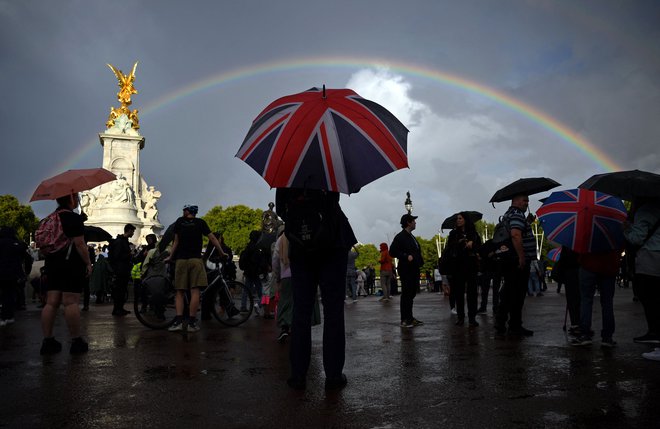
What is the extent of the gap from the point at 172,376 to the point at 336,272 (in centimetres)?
190

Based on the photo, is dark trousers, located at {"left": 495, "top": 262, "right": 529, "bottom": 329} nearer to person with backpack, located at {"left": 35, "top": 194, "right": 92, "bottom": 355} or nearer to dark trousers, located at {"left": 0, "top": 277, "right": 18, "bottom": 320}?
person with backpack, located at {"left": 35, "top": 194, "right": 92, "bottom": 355}

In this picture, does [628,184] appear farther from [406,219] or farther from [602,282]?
[406,219]

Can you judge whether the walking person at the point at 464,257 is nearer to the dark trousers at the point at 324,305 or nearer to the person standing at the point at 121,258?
the dark trousers at the point at 324,305

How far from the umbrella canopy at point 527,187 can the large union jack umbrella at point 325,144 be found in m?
3.92

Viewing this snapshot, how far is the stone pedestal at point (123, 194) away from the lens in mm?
47531

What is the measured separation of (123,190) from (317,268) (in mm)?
47606

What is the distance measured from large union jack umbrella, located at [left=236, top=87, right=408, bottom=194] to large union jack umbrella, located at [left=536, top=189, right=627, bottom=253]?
10.1 feet

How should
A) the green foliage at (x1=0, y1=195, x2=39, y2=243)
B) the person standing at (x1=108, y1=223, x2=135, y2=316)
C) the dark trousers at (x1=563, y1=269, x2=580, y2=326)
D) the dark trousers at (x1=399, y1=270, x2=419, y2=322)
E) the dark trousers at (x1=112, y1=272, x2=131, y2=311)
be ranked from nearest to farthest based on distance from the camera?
the dark trousers at (x1=563, y1=269, x2=580, y2=326) → the dark trousers at (x1=399, y1=270, x2=419, y2=322) → the dark trousers at (x1=112, y1=272, x2=131, y2=311) → the person standing at (x1=108, y1=223, x2=135, y2=316) → the green foliage at (x1=0, y1=195, x2=39, y2=243)

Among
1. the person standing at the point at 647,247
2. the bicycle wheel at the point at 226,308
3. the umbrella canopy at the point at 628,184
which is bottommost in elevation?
the bicycle wheel at the point at 226,308

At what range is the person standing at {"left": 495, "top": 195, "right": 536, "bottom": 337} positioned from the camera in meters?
7.80

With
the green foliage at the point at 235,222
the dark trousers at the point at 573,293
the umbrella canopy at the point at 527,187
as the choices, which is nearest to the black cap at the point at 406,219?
the umbrella canopy at the point at 527,187

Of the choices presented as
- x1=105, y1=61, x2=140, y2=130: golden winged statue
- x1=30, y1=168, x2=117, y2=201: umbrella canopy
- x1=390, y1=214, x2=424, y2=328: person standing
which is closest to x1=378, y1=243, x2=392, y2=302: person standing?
x1=390, y1=214, x2=424, y2=328: person standing

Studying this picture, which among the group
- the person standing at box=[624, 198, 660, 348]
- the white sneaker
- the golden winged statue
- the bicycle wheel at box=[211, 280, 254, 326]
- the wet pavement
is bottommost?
the wet pavement

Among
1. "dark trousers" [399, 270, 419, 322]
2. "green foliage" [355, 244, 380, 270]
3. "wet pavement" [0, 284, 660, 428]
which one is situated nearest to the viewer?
"wet pavement" [0, 284, 660, 428]
